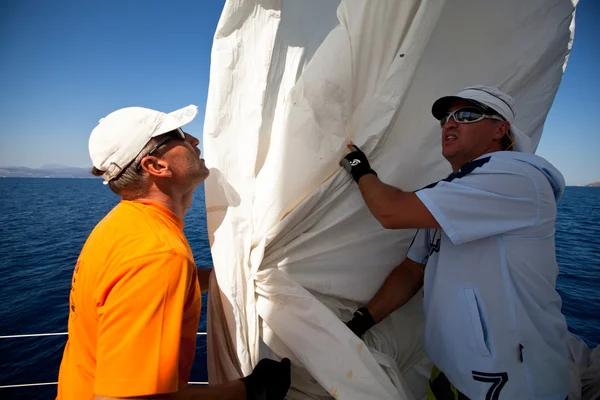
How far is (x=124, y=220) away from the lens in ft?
3.60

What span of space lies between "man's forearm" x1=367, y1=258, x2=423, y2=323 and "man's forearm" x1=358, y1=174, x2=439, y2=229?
0.48m

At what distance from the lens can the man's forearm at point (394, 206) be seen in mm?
1211

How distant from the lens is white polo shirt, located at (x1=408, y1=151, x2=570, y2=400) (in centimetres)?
114

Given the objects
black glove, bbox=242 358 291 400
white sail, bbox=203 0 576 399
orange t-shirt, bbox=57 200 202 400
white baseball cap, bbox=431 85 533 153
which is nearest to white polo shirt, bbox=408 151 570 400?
white baseball cap, bbox=431 85 533 153

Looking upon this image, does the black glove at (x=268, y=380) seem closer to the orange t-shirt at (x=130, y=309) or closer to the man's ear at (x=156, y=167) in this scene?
the orange t-shirt at (x=130, y=309)

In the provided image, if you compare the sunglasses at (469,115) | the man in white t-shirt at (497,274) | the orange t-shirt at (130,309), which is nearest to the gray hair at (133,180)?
the orange t-shirt at (130,309)

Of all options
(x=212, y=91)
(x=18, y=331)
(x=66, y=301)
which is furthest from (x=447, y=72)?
(x=66, y=301)

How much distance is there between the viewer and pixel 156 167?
1312mm

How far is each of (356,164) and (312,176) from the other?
0.73 ft

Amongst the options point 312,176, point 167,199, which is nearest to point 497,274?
point 312,176

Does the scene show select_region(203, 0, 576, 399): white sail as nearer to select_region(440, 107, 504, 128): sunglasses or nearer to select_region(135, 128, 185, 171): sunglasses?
select_region(135, 128, 185, 171): sunglasses

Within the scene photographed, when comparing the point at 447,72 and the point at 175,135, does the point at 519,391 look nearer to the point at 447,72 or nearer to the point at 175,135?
the point at 447,72

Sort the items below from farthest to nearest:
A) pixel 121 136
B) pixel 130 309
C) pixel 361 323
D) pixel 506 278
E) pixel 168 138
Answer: pixel 361 323
pixel 168 138
pixel 121 136
pixel 506 278
pixel 130 309

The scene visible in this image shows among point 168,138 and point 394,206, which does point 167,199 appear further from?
point 394,206
